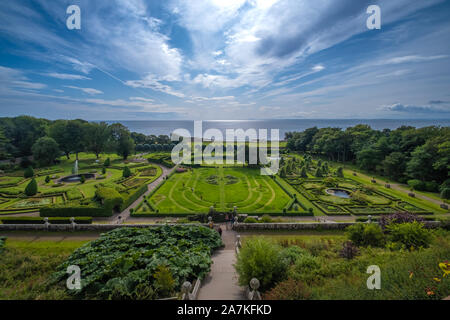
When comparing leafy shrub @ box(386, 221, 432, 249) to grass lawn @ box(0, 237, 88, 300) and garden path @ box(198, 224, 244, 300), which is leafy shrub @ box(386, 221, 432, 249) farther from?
grass lawn @ box(0, 237, 88, 300)

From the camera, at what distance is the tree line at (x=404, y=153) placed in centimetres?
3547

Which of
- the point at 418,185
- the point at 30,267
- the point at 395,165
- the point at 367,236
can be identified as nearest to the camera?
the point at 30,267

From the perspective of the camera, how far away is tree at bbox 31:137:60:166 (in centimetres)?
4772

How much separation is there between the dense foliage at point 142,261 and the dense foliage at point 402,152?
41.0 metres

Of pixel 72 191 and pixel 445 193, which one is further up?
pixel 72 191

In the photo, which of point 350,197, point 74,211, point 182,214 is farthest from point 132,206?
point 350,197

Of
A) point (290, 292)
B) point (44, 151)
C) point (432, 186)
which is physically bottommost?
point (290, 292)

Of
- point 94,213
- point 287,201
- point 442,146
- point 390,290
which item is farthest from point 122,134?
point 442,146

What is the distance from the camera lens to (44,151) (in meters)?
48.0

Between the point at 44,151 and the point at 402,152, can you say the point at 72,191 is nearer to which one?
the point at 44,151

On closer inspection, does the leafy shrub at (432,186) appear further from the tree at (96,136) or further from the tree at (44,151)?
the tree at (44,151)

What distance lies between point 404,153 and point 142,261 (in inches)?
2109

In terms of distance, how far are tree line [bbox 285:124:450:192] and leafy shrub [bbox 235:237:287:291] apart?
37781 mm
